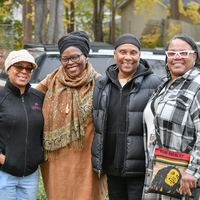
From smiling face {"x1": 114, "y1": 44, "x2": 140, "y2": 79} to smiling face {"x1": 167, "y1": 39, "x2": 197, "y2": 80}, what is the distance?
1.46ft

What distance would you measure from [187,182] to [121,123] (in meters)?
0.85

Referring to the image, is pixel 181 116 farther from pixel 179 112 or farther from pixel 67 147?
pixel 67 147

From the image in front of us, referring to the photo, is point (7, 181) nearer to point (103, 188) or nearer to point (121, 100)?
point (103, 188)

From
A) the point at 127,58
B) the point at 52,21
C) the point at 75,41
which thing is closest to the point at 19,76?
→ the point at 75,41

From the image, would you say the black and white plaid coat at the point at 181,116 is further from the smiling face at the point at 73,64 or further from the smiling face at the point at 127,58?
the smiling face at the point at 73,64

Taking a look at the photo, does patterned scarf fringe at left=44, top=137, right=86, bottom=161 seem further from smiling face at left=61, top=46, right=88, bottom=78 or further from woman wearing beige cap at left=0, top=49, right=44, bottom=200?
smiling face at left=61, top=46, right=88, bottom=78

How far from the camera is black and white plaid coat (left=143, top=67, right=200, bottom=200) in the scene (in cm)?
231

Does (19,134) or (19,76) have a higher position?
(19,76)

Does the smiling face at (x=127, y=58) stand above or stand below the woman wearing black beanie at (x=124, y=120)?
above

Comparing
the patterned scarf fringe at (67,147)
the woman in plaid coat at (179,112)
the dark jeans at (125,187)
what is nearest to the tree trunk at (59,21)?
the patterned scarf fringe at (67,147)

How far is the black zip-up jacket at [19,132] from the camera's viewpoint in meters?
2.88

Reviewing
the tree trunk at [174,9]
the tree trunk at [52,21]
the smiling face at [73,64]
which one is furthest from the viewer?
the tree trunk at [174,9]

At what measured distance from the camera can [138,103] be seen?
9.37 ft

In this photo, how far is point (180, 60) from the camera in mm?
2539
